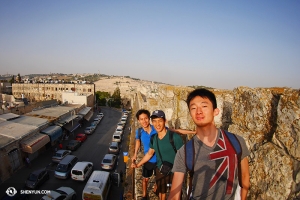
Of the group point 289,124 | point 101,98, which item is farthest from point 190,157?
point 101,98

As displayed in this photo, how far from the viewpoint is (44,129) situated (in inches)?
770

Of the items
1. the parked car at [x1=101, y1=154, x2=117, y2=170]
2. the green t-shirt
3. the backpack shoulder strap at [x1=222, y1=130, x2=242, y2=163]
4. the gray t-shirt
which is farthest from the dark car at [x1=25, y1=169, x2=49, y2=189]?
the backpack shoulder strap at [x1=222, y1=130, x2=242, y2=163]

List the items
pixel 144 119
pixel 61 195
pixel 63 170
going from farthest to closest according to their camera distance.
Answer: pixel 63 170, pixel 61 195, pixel 144 119

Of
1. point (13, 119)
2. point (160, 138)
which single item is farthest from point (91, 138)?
point (160, 138)

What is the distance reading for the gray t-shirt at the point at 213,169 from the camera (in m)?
2.01

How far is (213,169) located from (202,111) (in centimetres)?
66

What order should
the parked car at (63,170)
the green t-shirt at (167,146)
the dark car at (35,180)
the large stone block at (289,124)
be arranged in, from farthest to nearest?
the parked car at (63,170)
the dark car at (35,180)
the green t-shirt at (167,146)
the large stone block at (289,124)

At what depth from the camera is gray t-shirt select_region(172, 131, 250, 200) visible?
2014 millimetres

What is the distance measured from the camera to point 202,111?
2.17 metres

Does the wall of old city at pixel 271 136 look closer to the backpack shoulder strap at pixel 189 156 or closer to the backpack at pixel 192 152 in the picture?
the backpack at pixel 192 152

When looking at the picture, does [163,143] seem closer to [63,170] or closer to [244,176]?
[244,176]

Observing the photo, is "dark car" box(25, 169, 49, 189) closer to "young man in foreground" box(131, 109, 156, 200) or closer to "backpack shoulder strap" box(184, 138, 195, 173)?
"young man in foreground" box(131, 109, 156, 200)

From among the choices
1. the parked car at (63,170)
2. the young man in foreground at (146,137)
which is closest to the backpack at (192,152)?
the young man in foreground at (146,137)

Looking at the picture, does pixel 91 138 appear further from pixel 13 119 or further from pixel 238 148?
pixel 238 148
